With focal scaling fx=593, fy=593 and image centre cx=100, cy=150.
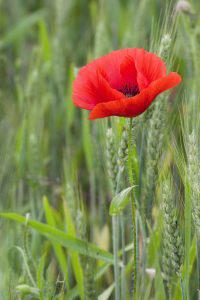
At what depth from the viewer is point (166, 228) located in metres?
0.87

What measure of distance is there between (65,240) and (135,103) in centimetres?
37

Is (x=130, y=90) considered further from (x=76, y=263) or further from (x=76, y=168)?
(x=76, y=168)

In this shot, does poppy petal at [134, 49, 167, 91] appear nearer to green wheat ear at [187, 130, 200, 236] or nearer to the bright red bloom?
the bright red bloom

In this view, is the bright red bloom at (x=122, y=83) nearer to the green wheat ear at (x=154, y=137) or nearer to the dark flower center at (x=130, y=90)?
the dark flower center at (x=130, y=90)

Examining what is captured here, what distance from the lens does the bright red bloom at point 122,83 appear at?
77cm

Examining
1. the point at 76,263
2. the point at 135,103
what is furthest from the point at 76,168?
the point at 135,103

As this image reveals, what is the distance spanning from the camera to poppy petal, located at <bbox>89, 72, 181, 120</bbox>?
2.52ft

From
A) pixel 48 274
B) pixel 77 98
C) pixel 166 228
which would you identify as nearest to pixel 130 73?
pixel 77 98

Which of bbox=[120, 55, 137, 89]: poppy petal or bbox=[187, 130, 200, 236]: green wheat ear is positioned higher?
bbox=[120, 55, 137, 89]: poppy petal

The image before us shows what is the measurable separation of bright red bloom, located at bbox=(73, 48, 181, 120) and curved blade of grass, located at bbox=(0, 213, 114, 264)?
286mm

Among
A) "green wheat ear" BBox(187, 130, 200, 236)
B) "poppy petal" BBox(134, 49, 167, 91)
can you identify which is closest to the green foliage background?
"green wheat ear" BBox(187, 130, 200, 236)

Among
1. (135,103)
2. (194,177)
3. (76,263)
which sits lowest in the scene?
(76,263)

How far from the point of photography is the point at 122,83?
89 cm

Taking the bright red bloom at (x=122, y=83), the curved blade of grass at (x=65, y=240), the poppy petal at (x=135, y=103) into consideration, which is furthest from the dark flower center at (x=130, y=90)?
the curved blade of grass at (x=65, y=240)
